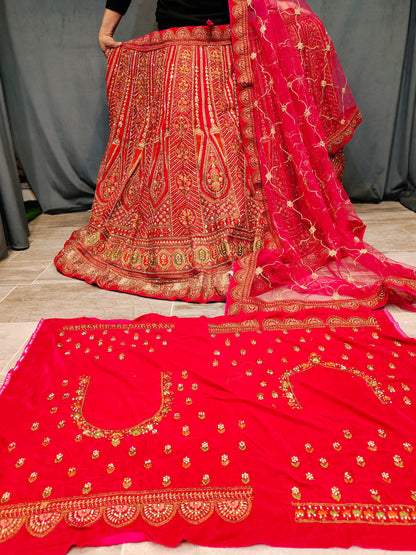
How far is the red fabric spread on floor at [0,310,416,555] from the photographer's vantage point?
836mm

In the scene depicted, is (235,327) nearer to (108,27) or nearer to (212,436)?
(212,436)

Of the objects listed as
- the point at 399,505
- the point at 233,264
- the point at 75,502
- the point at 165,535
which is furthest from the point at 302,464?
the point at 233,264

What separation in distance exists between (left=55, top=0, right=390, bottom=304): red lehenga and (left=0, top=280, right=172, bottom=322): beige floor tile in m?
0.06

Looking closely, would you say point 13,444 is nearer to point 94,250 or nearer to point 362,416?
point 362,416

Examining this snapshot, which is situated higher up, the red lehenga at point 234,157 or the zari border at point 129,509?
the red lehenga at point 234,157

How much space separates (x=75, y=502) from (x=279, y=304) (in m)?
0.97

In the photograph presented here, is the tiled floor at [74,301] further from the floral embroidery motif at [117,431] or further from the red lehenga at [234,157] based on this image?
the floral embroidery motif at [117,431]

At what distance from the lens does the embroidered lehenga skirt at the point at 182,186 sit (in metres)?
1.87

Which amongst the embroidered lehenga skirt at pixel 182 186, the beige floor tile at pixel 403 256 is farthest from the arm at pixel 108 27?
the beige floor tile at pixel 403 256

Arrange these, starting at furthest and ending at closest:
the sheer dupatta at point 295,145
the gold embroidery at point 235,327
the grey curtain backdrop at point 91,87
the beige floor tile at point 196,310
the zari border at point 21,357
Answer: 1. the grey curtain backdrop at point 91,87
2. the sheer dupatta at point 295,145
3. the beige floor tile at point 196,310
4. the gold embroidery at point 235,327
5. the zari border at point 21,357

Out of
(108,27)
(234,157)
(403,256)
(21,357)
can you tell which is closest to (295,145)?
(234,157)

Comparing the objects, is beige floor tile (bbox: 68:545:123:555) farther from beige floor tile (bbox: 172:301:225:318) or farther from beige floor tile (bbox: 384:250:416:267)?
beige floor tile (bbox: 384:250:416:267)

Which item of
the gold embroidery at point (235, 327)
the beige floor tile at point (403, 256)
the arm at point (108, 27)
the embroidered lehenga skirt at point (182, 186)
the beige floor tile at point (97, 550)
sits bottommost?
the beige floor tile at point (403, 256)

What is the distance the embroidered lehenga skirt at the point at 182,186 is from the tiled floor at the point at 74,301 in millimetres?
91
